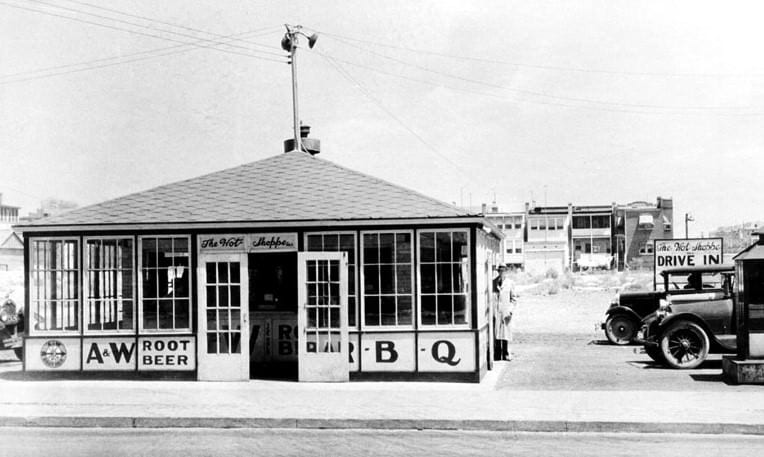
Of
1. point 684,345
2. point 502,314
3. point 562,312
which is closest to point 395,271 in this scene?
point 502,314

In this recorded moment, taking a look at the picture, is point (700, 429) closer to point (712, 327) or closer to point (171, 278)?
point (712, 327)

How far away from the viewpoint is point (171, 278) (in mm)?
16109

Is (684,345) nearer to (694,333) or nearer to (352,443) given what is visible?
(694,333)

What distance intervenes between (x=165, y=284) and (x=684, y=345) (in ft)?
34.3

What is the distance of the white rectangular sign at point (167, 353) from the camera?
15.9 meters

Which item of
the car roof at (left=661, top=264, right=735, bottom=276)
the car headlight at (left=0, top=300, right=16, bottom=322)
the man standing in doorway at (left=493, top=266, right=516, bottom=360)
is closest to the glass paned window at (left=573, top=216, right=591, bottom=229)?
the car roof at (left=661, top=264, right=735, bottom=276)

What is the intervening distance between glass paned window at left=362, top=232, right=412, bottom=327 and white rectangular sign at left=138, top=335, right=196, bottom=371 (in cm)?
341

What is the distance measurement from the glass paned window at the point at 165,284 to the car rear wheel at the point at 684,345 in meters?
9.62

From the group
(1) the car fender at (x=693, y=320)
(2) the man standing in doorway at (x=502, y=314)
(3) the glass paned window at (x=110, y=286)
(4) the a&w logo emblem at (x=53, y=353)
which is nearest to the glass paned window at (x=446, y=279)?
(2) the man standing in doorway at (x=502, y=314)

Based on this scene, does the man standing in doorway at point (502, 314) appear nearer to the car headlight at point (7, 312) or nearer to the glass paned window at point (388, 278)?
the glass paned window at point (388, 278)

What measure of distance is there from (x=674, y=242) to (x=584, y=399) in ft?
44.1

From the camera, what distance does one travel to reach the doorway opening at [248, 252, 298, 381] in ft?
58.3

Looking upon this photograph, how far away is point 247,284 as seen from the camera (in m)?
15.7

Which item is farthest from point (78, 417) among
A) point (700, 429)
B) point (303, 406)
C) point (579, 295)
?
point (579, 295)
